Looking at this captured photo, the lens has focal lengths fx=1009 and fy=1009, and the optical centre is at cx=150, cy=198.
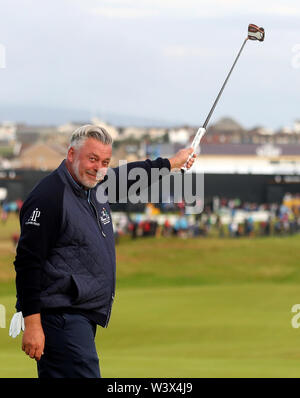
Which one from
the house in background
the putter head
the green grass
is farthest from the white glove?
the house in background

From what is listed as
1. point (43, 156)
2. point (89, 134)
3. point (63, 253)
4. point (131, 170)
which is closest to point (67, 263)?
point (63, 253)

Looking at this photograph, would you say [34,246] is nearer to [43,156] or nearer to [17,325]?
[17,325]

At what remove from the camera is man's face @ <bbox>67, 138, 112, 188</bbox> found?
16.7 ft

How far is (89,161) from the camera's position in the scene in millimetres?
5145

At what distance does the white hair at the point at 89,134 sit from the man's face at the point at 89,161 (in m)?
0.02

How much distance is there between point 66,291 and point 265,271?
31.6 metres

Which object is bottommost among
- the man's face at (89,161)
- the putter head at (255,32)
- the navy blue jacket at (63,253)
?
the navy blue jacket at (63,253)

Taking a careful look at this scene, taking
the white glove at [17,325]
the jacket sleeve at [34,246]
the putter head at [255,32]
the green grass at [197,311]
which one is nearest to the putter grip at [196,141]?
the putter head at [255,32]

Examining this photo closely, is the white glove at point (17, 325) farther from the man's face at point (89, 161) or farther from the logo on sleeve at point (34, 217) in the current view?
the man's face at point (89, 161)

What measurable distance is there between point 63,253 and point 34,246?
0.17 m

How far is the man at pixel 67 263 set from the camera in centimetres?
498

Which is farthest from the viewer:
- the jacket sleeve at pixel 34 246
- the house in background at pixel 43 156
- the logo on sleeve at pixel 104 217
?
the house in background at pixel 43 156
